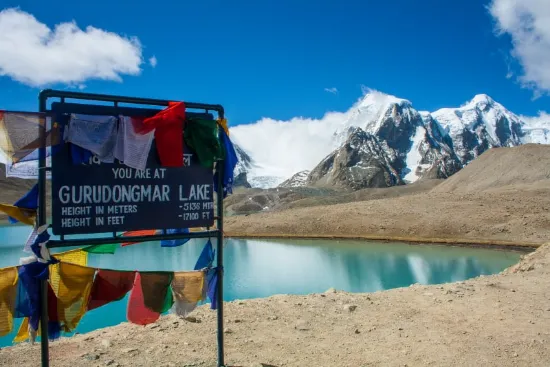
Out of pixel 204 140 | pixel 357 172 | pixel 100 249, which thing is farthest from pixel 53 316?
pixel 357 172

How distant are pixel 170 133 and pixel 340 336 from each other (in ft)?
16.5

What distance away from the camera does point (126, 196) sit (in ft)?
21.0

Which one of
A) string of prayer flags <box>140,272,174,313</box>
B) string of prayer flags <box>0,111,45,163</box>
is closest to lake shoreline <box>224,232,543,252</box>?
string of prayer flags <box>140,272,174,313</box>

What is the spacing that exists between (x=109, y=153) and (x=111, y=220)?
91 centimetres

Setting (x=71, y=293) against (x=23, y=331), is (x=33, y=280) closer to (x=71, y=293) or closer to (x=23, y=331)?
(x=71, y=293)

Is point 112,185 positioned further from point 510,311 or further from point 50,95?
point 510,311

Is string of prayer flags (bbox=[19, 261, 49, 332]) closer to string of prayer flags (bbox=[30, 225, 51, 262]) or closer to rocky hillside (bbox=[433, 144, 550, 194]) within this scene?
string of prayer flags (bbox=[30, 225, 51, 262])

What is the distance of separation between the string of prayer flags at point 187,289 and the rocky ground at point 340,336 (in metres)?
1.01

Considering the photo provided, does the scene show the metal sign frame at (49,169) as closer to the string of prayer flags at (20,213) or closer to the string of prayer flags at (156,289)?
the string of prayer flags at (20,213)

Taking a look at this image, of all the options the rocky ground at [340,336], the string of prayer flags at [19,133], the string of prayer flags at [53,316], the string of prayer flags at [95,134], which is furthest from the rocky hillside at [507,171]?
the string of prayer flags at [19,133]

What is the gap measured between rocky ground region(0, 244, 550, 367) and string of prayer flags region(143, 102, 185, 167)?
332 centimetres

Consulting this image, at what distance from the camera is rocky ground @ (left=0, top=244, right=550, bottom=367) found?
758cm

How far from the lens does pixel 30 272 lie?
5988 mm

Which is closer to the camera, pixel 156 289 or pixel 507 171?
pixel 156 289
